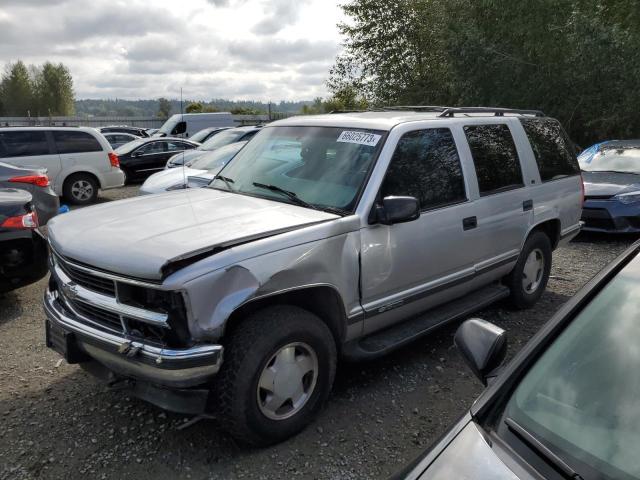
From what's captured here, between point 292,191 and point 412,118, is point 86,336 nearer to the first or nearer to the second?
point 292,191

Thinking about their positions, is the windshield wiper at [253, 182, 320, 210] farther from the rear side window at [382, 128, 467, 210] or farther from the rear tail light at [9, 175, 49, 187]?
the rear tail light at [9, 175, 49, 187]

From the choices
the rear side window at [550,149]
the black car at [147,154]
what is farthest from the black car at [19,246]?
the black car at [147,154]

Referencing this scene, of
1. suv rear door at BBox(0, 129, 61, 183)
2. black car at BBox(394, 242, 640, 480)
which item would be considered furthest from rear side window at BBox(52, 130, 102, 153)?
black car at BBox(394, 242, 640, 480)

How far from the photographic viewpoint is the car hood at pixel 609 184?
25.4 ft

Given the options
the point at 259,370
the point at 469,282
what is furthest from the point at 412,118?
the point at 259,370

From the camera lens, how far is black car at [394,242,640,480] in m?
1.42

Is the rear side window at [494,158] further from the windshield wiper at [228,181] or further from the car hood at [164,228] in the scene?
the windshield wiper at [228,181]

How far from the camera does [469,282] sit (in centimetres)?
423

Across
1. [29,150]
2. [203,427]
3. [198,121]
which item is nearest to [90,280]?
[203,427]

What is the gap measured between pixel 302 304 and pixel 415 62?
18792 millimetres

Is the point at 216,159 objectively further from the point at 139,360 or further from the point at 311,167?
the point at 139,360

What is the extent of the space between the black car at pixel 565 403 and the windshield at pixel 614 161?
772cm

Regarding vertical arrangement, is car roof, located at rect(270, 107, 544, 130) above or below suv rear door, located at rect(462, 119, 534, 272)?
above

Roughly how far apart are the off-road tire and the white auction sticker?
204cm
